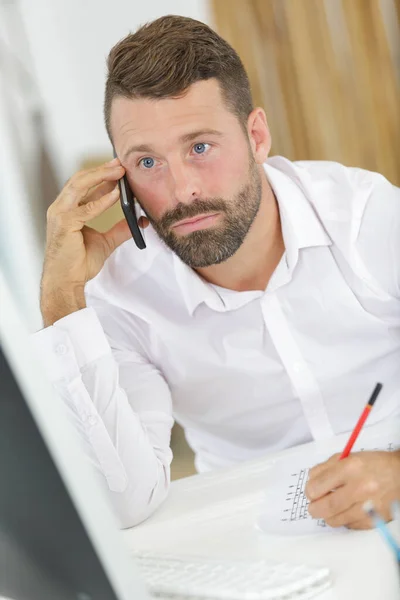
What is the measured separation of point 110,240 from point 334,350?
37cm

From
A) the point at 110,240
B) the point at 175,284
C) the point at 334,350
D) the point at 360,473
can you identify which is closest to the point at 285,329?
the point at 334,350

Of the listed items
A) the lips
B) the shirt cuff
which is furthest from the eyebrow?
the shirt cuff

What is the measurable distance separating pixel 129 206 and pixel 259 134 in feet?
0.71

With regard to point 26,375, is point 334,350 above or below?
below

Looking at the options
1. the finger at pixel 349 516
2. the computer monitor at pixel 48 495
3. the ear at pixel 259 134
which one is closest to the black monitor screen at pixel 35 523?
the computer monitor at pixel 48 495

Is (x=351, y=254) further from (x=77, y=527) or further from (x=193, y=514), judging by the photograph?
(x=77, y=527)

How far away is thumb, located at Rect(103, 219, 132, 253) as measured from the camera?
1045 mm

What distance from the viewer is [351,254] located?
3.36ft

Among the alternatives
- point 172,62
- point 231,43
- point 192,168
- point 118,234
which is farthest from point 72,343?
point 231,43

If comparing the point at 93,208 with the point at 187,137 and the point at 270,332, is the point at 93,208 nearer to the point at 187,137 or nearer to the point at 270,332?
the point at 187,137

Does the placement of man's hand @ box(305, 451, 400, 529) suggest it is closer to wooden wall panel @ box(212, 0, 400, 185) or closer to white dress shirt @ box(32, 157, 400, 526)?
white dress shirt @ box(32, 157, 400, 526)

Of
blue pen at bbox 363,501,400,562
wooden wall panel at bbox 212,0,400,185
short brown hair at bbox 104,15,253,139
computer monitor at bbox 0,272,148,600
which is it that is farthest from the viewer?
wooden wall panel at bbox 212,0,400,185

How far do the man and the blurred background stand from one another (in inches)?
2.6

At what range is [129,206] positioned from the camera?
98 centimetres
